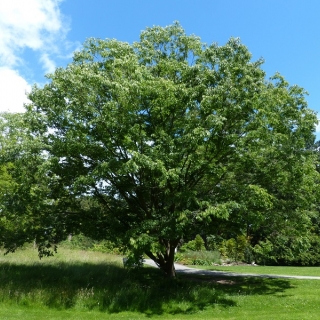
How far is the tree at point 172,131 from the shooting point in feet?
35.6

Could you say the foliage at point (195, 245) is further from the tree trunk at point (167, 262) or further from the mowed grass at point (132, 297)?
the tree trunk at point (167, 262)

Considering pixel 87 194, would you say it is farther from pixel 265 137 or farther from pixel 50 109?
pixel 265 137

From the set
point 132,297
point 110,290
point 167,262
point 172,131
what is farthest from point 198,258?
point 172,131

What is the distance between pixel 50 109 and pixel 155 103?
12.1 ft

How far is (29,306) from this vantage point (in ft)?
37.8

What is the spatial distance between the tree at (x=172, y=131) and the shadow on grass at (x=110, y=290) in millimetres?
1904

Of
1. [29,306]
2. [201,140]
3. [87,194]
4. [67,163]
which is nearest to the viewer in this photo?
[201,140]

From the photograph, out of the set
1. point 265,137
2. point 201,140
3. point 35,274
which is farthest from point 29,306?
point 265,137

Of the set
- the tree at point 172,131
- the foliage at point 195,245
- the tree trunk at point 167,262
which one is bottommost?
the tree trunk at point 167,262

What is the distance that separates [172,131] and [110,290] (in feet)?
19.9

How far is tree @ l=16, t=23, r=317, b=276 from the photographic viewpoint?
10.9 meters

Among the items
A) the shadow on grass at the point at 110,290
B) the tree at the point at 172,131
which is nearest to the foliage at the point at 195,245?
the shadow on grass at the point at 110,290

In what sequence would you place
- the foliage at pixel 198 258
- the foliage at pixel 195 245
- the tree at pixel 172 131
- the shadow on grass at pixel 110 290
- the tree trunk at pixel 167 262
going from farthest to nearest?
1. the foliage at pixel 195 245
2. the foliage at pixel 198 258
3. the tree trunk at pixel 167 262
4. the shadow on grass at pixel 110 290
5. the tree at pixel 172 131

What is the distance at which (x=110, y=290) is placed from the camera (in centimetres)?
1290
